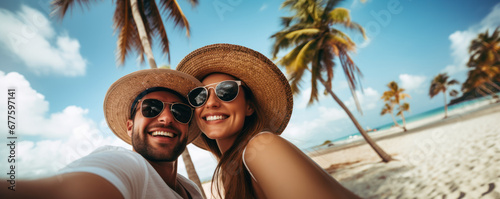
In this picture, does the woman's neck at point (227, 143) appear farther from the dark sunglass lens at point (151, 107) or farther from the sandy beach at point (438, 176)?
the sandy beach at point (438, 176)

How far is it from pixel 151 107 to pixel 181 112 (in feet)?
0.88

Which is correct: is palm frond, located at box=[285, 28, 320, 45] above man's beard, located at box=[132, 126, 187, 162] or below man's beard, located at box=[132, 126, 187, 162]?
above

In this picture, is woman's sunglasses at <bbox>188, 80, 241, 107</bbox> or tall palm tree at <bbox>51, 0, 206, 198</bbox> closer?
woman's sunglasses at <bbox>188, 80, 241, 107</bbox>

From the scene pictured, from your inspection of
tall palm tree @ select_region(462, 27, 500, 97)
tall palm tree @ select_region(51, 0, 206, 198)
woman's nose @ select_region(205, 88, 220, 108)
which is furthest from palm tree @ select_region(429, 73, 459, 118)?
woman's nose @ select_region(205, 88, 220, 108)

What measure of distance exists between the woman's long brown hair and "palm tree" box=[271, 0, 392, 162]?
379 inches

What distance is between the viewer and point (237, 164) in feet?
4.15

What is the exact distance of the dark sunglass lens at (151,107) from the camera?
181cm

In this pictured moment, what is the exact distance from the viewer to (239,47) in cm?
197

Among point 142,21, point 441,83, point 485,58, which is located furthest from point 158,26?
point 441,83

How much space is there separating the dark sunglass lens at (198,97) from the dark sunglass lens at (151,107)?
304mm

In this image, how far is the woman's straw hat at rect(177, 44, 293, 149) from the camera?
1.97m

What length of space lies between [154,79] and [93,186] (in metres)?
1.31

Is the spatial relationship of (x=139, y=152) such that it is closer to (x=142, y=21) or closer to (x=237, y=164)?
(x=237, y=164)

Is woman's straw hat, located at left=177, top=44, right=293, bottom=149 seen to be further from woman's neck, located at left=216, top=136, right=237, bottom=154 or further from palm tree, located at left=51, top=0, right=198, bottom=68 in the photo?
palm tree, located at left=51, top=0, right=198, bottom=68
